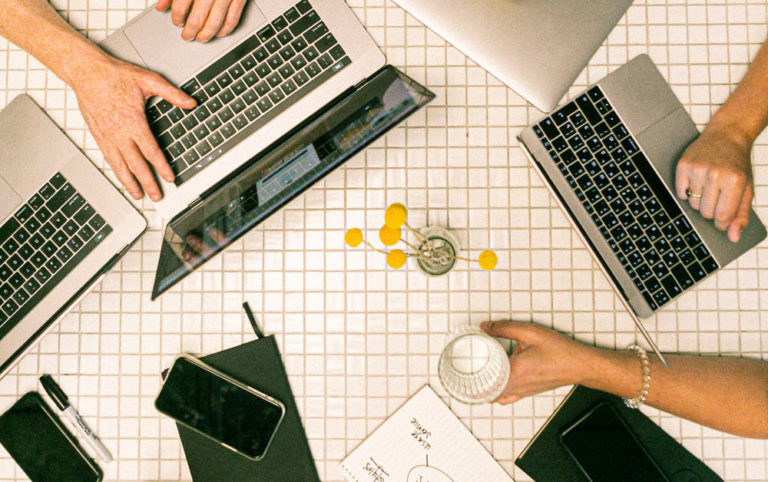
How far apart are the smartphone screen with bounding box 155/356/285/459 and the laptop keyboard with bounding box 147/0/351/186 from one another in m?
0.36

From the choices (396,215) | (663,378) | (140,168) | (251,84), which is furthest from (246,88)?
(663,378)

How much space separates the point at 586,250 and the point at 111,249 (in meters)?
0.88

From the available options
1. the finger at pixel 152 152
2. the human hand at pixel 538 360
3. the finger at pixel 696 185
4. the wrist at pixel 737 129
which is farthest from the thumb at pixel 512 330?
the finger at pixel 152 152

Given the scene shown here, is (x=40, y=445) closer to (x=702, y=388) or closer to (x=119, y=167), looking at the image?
(x=119, y=167)

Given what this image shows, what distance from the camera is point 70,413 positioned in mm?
991

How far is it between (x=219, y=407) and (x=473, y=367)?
0.48 m

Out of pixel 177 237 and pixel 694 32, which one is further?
pixel 694 32

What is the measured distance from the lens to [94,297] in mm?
1008

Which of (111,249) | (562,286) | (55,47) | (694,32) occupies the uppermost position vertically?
(55,47)

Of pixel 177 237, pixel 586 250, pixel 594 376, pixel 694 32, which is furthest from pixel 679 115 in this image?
pixel 177 237

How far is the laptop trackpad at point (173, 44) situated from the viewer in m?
0.96

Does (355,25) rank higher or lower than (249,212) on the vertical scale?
higher

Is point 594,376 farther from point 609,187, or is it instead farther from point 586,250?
point 609,187

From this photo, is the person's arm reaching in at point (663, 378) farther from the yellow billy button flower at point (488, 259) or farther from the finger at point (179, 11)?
the finger at point (179, 11)
